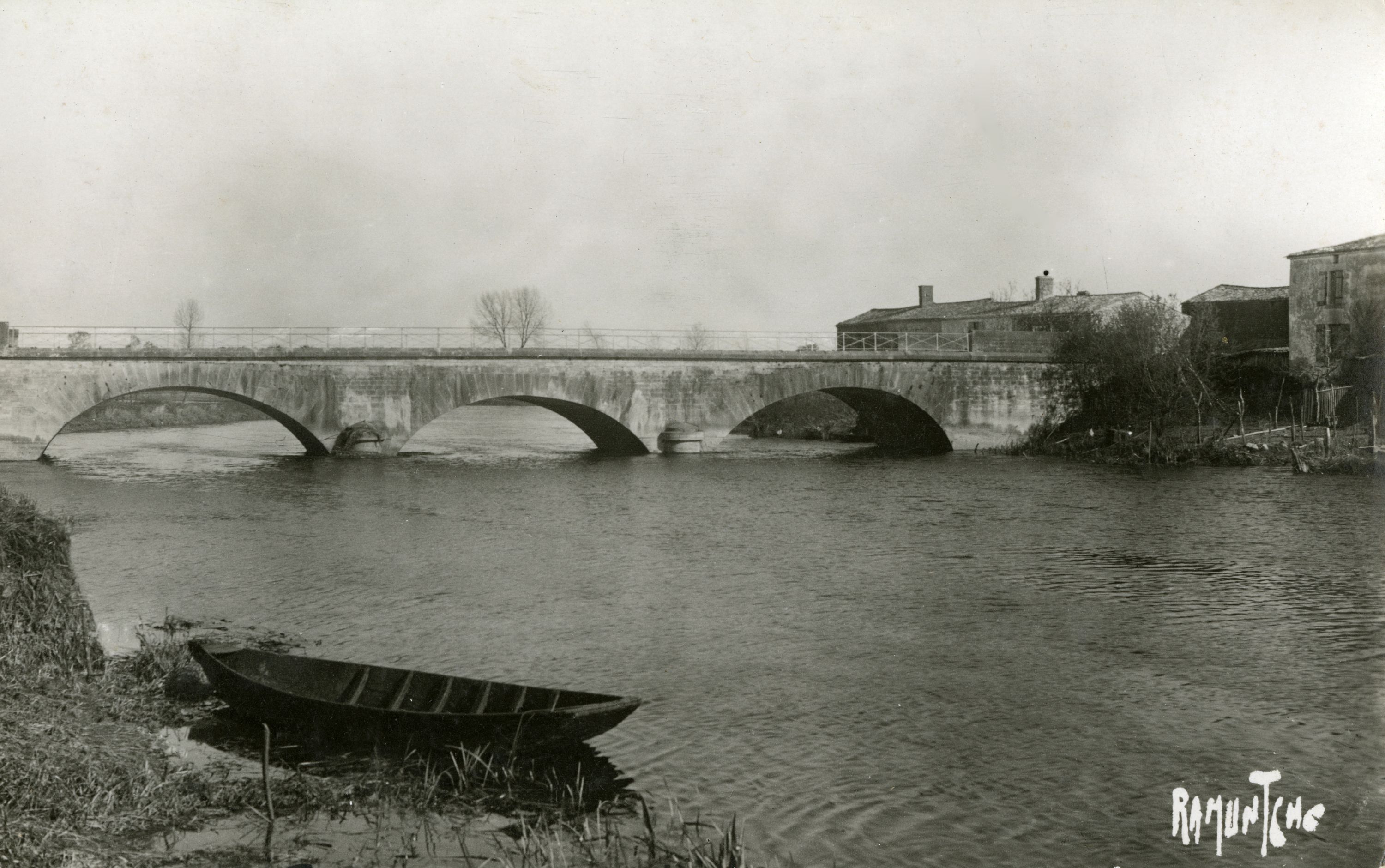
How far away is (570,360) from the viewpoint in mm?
37250

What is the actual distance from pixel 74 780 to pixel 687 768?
404cm

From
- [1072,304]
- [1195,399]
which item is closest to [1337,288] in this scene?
[1195,399]

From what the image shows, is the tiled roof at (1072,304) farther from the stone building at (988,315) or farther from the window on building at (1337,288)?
the window on building at (1337,288)

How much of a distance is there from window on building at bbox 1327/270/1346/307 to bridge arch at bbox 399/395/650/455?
23.8m

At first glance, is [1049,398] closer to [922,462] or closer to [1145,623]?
[922,462]

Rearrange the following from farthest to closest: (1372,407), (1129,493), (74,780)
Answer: (1372,407), (1129,493), (74,780)

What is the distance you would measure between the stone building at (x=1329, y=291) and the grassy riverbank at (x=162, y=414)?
48.4 metres

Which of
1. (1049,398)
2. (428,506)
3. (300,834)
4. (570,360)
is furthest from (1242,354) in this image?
(300,834)

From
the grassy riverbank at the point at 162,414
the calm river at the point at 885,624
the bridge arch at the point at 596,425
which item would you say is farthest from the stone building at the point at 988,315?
the grassy riverbank at the point at 162,414

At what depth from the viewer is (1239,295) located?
4812cm

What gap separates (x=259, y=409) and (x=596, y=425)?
38.8 ft

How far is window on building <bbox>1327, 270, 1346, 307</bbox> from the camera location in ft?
124

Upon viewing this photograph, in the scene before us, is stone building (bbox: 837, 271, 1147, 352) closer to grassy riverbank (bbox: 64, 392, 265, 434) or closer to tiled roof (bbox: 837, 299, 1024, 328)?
tiled roof (bbox: 837, 299, 1024, 328)

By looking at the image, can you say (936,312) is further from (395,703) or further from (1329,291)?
(395,703)
